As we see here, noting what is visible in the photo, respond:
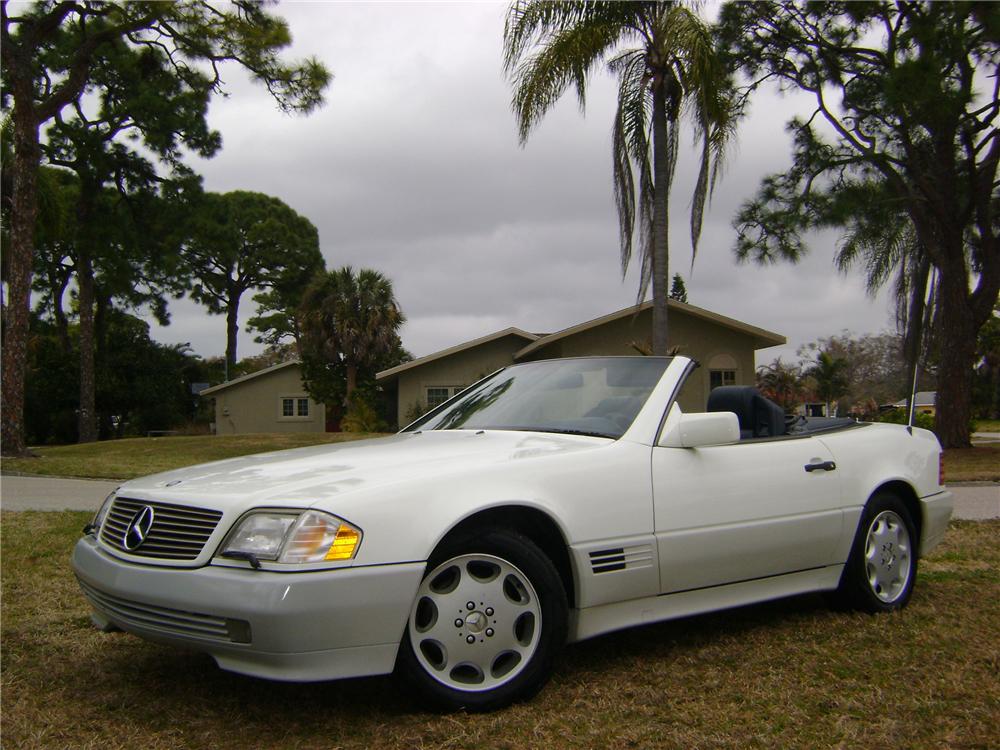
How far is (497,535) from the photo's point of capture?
11.7ft

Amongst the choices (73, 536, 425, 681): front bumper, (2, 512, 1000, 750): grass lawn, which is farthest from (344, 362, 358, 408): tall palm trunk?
(73, 536, 425, 681): front bumper

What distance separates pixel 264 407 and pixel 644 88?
31461 millimetres

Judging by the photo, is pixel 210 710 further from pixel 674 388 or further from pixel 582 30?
pixel 582 30

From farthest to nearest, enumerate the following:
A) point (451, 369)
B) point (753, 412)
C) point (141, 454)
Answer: point (451, 369), point (141, 454), point (753, 412)

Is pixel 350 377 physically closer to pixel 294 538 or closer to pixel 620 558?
pixel 620 558

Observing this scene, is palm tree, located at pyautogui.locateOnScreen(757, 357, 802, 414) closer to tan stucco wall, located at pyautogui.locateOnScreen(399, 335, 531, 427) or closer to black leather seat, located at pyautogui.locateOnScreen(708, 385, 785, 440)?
tan stucco wall, located at pyautogui.locateOnScreen(399, 335, 531, 427)

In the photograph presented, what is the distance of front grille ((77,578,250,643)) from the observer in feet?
10.5

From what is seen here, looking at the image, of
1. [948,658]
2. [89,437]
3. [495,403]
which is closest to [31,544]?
[495,403]

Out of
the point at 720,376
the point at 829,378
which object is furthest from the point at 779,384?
the point at 720,376

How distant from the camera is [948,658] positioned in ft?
14.0

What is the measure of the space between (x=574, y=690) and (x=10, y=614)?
126 inches

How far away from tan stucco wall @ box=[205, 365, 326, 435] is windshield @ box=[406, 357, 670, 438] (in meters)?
40.8

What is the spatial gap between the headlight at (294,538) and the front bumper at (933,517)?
3.58 meters

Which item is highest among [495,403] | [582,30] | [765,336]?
[582,30]
